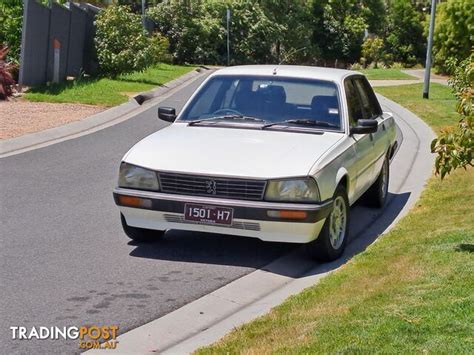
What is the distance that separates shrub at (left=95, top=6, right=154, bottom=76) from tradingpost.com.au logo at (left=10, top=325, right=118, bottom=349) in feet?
67.7

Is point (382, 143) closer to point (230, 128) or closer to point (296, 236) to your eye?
point (230, 128)

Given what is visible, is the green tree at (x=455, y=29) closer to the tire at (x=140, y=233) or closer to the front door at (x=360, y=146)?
the front door at (x=360, y=146)

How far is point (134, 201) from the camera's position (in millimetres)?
7250

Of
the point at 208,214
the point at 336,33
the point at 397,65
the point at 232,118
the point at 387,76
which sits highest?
the point at 336,33

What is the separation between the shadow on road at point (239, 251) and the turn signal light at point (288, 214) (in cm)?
53

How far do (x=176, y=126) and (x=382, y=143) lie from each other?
8.57ft

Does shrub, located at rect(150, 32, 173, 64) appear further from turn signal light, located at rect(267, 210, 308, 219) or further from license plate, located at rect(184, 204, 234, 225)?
turn signal light, located at rect(267, 210, 308, 219)

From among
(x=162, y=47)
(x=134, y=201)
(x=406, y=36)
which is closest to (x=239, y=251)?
(x=134, y=201)

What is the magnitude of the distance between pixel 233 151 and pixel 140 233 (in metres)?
1.17

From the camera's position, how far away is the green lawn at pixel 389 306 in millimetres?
4848

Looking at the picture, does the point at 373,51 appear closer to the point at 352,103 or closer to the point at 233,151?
the point at 352,103

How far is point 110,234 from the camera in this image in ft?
26.5

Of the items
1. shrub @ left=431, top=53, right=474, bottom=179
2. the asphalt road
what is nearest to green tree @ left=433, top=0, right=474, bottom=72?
the asphalt road

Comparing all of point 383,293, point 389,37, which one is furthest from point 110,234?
point 389,37
